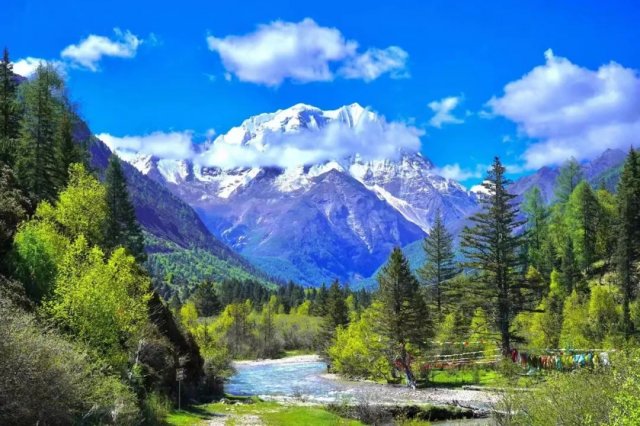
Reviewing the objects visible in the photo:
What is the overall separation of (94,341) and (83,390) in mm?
10262

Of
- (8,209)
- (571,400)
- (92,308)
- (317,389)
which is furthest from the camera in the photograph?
(317,389)

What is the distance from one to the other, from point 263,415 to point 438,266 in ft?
182

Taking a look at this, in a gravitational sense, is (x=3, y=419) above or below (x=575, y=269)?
below

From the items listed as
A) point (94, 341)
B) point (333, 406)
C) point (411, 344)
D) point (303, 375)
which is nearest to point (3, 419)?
point (94, 341)

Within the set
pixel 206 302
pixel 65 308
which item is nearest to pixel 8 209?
pixel 65 308

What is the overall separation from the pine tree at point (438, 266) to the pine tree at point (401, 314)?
25.9 metres

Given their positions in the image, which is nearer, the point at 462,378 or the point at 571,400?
the point at 571,400

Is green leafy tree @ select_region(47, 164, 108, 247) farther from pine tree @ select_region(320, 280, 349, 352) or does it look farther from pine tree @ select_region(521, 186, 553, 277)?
pine tree @ select_region(521, 186, 553, 277)

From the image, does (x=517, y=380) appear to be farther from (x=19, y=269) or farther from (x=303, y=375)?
(x=303, y=375)

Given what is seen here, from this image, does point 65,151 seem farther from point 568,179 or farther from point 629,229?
point 568,179

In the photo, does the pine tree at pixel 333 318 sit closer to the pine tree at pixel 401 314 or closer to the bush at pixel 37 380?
the pine tree at pixel 401 314

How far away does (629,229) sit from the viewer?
75938mm

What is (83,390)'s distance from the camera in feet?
72.7

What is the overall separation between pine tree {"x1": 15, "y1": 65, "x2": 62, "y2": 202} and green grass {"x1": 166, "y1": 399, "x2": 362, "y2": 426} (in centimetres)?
2926
